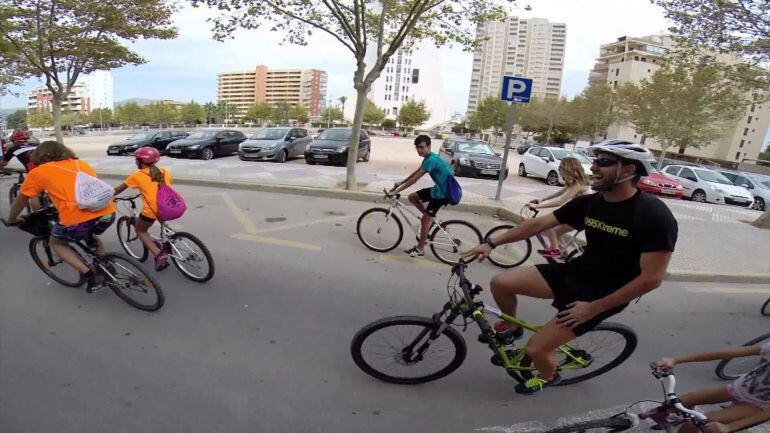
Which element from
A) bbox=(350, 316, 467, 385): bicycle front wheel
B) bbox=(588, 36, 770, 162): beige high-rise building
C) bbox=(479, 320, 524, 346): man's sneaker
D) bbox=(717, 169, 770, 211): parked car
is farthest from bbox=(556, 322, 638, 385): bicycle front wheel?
bbox=(588, 36, 770, 162): beige high-rise building

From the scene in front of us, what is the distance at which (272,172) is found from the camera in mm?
13000

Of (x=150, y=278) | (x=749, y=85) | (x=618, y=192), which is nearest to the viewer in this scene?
(x=618, y=192)

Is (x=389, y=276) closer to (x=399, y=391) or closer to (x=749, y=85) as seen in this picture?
(x=399, y=391)

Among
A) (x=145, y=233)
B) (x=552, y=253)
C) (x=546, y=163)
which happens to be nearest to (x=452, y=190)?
(x=552, y=253)

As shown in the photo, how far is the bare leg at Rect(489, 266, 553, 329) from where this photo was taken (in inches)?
112

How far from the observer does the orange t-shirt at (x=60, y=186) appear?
3592 millimetres

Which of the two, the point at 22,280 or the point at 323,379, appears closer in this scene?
the point at 323,379

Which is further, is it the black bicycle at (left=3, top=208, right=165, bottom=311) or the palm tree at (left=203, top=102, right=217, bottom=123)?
the palm tree at (left=203, top=102, right=217, bottom=123)

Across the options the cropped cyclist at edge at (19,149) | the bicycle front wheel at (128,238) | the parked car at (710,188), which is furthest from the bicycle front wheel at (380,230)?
the parked car at (710,188)

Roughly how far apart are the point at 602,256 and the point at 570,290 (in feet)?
1.03

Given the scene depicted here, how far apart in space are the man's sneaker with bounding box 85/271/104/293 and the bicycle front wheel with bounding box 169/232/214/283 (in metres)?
0.74

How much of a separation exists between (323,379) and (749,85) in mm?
13383

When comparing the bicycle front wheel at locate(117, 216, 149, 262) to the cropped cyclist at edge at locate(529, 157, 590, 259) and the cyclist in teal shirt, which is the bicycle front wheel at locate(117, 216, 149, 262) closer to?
the cyclist in teal shirt

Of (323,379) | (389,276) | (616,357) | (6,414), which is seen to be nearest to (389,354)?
(323,379)
